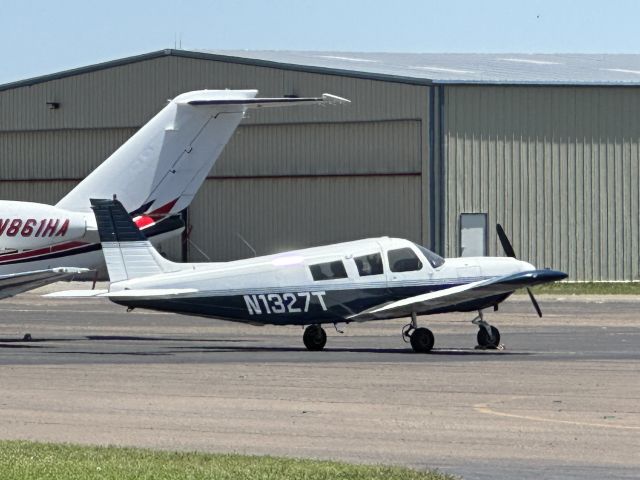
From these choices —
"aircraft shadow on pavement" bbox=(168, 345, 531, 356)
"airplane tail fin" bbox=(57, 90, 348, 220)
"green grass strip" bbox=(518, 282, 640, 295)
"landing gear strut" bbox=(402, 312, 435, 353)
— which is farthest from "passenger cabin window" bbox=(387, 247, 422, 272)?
"green grass strip" bbox=(518, 282, 640, 295)

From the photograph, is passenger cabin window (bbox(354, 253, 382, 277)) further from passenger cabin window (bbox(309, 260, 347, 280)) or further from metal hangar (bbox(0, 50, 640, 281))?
metal hangar (bbox(0, 50, 640, 281))

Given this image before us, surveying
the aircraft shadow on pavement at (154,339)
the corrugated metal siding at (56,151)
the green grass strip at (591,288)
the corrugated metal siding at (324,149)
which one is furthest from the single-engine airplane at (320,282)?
the corrugated metal siding at (56,151)

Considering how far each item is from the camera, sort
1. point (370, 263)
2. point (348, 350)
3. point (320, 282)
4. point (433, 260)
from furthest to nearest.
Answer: point (348, 350)
point (433, 260)
point (370, 263)
point (320, 282)

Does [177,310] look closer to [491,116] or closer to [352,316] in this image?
[352,316]

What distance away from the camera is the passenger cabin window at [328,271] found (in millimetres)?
25875

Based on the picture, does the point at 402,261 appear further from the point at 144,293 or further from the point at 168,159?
the point at 168,159

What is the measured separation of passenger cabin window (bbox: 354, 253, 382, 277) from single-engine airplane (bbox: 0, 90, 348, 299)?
446cm

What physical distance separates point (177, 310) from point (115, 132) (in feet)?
113

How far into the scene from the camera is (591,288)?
4994 cm

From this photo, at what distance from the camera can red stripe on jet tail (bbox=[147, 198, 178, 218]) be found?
30.2m

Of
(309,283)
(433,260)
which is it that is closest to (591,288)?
(433,260)

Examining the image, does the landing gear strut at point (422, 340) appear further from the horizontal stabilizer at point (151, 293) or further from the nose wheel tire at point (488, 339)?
the horizontal stabilizer at point (151, 293)

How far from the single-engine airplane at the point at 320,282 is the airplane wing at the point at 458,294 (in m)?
0.02

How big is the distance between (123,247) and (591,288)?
27.2 metres
